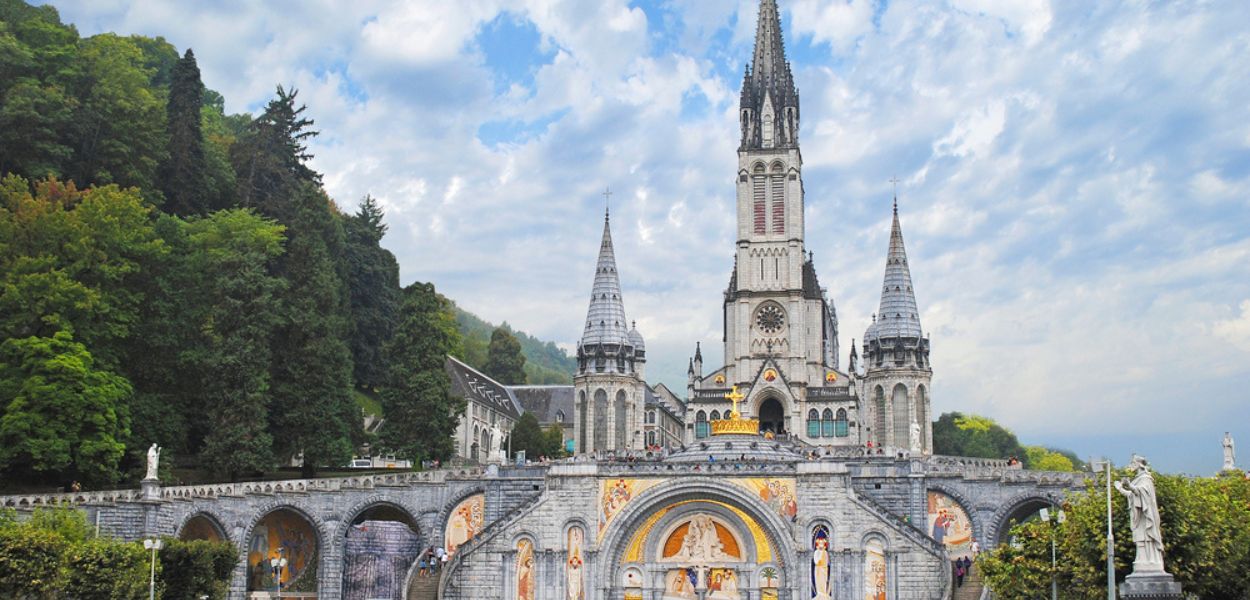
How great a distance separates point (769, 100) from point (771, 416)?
20321 mm

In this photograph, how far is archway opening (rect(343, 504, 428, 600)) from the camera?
52188 millimetres

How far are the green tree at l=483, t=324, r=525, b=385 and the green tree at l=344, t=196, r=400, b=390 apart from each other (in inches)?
1168

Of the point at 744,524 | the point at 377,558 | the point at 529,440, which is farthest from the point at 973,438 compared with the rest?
the point at 377,558

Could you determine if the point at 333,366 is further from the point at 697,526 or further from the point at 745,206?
the point at 745,206

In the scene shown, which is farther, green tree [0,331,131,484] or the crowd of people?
the crowd of people

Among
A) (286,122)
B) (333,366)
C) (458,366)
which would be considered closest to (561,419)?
(458,366)

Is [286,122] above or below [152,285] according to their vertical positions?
above

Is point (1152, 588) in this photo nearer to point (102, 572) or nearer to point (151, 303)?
point (102, 572)

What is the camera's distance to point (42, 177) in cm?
5756

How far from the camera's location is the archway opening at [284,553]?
5262 cm

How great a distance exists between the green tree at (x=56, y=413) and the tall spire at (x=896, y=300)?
39267 mm

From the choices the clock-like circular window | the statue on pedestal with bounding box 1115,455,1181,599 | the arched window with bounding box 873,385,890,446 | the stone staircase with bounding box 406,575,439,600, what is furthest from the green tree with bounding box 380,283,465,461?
the statue on pedestal with bounding box 1115,455,1181,599

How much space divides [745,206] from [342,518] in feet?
126

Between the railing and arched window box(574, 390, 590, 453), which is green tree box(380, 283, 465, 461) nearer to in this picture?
the railing
